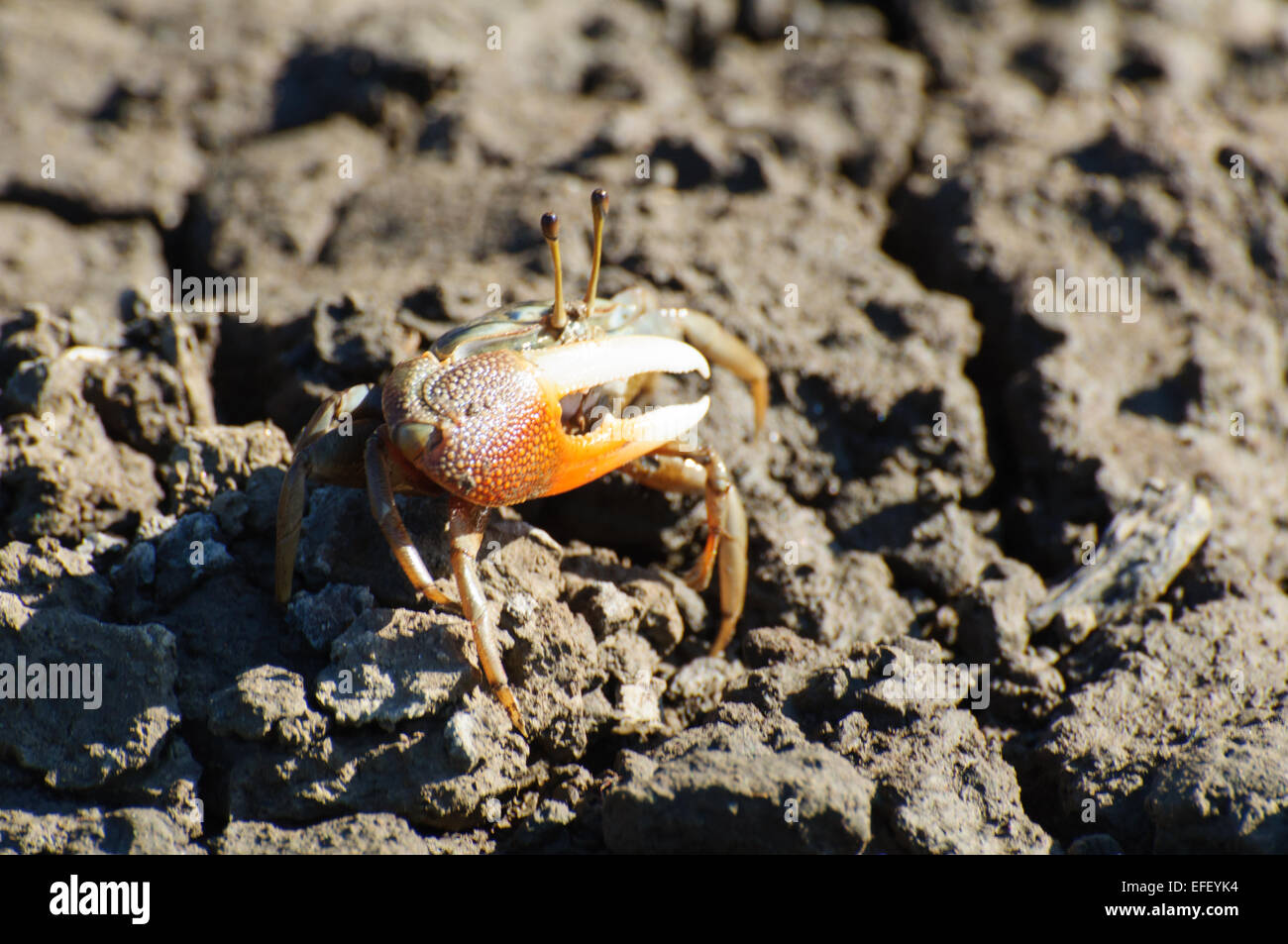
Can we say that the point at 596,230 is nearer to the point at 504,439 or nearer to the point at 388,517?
the point at 504,439

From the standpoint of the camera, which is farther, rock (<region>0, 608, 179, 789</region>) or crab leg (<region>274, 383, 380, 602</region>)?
crab leg (<region>274, 383, 380, 602</region>)

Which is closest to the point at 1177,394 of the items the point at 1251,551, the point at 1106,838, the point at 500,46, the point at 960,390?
the point at 1251,551

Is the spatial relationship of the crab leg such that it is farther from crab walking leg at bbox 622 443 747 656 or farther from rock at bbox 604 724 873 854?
rock at bbox 604 724 873 854

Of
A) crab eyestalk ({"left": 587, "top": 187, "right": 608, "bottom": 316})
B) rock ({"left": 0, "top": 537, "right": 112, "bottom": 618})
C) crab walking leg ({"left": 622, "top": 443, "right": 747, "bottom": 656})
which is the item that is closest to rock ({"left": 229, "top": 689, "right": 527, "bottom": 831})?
rock ({"left": 0, "top": 537, "right": 112, "bottom": 618})

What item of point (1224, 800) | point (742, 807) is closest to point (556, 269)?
point (742, 807)

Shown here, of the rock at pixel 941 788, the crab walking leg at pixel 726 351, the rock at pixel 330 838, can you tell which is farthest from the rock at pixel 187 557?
the rock at pixel 941 788

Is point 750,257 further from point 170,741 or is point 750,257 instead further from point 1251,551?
point 170,741

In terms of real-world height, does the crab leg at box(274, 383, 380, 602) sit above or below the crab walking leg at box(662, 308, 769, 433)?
below
